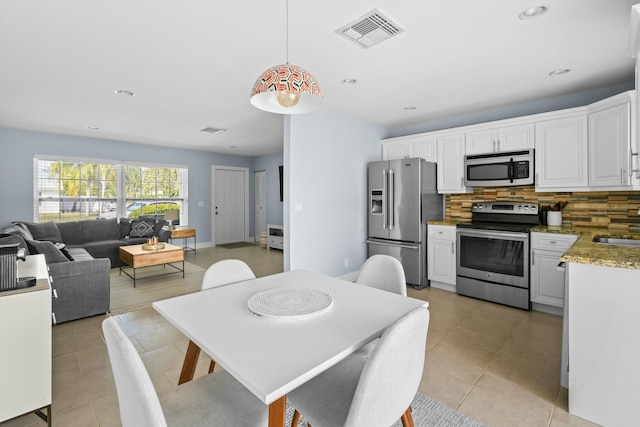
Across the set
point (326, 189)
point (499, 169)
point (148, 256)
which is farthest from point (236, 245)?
point (499, 169)

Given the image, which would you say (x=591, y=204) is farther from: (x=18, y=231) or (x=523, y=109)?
(x=18, y=231)

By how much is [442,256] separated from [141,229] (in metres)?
5.36

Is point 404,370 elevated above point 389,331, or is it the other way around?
point 389,331

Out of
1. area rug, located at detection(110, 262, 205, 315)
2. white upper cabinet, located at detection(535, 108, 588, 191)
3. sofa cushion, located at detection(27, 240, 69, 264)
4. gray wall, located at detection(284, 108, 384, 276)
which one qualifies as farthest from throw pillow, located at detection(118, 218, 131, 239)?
white upper cabinet, located at detection(535, 108, 588, 191)

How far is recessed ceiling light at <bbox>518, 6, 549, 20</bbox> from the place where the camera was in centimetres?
198

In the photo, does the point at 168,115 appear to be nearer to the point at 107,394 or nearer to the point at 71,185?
the point at 71,185

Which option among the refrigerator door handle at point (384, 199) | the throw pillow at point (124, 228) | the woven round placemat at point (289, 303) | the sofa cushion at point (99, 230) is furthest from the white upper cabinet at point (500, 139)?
the sofa cushion at point (99, 230)

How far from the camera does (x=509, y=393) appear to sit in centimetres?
201

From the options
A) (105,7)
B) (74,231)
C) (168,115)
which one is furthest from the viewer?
(74,231)

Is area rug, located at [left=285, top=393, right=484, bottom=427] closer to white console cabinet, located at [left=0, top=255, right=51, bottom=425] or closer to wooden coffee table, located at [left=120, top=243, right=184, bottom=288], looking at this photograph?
white console cabinet, located at [left=0, top=255, right=51, bottom=425]

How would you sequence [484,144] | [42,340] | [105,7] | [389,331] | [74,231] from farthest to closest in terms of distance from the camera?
1. [74,231]
2. [484,144]
3. [105,7]
4. [42,340]
5. [389,331]

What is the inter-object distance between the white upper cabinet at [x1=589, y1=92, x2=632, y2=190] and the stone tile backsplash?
17.2 inches

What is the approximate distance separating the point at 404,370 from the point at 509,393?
1438 mm

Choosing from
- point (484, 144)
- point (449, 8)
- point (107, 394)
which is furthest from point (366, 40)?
point (107, 394)
